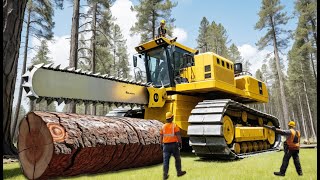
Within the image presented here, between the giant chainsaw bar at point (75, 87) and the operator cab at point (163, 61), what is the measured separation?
172 centimetres

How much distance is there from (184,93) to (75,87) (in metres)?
4.47

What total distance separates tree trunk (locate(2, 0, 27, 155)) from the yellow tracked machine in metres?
1.45

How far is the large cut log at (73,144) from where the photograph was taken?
4.98 meters

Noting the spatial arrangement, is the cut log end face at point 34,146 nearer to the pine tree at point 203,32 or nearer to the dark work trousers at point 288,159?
the dark work trousers at point 288,159

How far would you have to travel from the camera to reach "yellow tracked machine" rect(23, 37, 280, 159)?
20.8ft

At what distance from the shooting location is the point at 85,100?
21.7ft

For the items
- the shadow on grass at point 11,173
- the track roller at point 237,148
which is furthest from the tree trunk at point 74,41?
the track roller at point 237,148

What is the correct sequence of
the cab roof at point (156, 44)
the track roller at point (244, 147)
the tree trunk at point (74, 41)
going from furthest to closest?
the tree trunk at point (74, 41) < the track roller at point (244, 147) < the cab roof at point (156, 44)

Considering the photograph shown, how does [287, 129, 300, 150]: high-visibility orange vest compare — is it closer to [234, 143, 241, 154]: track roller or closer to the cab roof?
[234, 143, 241, 154]: track roller

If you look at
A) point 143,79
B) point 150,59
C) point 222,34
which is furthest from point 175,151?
point 222,34

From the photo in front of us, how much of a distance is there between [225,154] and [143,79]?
374cm

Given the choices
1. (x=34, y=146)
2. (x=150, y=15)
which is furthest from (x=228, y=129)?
(x=150, y=15)

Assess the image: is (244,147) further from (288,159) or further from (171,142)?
(171,142)

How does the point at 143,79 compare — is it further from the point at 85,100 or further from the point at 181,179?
the point at 181,179
